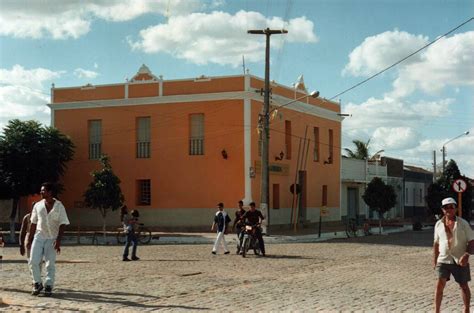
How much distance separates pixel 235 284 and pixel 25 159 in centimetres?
2061

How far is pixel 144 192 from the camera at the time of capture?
35.7m

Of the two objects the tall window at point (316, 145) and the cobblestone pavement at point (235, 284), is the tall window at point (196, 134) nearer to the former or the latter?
the tall window at point (316, 145)

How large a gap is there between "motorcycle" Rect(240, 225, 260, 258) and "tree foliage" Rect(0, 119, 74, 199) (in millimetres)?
14664

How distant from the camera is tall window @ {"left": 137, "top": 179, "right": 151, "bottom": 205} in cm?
3541

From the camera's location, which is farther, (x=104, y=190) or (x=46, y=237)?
(x=104, y=190)

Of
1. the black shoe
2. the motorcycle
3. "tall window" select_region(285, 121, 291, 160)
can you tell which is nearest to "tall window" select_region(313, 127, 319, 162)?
"tall window" select_region(285, 121, 291, 160)

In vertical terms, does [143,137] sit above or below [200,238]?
above

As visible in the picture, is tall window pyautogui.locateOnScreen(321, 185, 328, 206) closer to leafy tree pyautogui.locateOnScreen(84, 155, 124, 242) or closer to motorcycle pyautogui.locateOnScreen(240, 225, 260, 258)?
leafy tree pyautogui.locateOnScreen(84, 155, 124, 242)

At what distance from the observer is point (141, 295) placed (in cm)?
1120

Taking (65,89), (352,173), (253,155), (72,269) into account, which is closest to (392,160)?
(352,173)

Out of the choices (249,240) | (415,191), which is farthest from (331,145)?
(249,240)

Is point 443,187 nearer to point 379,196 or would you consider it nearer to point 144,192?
point 379,196

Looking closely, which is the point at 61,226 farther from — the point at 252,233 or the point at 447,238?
the point at 252,233

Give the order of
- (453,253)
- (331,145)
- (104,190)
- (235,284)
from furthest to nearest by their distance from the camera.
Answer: (331,145)
(104,190)
(235,284)
(453,253)
